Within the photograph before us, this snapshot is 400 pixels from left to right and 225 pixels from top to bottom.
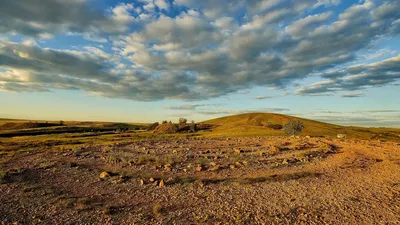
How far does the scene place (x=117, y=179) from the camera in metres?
18.2

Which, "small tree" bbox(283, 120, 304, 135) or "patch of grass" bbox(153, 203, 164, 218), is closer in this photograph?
"patch of grass" bbox(153, 203, 164, 218)

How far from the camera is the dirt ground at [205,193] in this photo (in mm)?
11742

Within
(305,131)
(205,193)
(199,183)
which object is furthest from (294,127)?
(205,193)

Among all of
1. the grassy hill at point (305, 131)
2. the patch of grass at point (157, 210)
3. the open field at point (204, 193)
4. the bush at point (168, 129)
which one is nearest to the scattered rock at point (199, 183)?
the open field at point (204, 193)

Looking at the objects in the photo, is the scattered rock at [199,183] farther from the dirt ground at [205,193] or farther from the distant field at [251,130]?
the distant field at [251,130]

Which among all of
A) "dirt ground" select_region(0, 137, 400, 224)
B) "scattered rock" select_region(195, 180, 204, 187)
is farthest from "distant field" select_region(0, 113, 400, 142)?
"scattered rock" select_region(195, 180, 204, 187)

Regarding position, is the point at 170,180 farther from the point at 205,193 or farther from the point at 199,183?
the point at 205,193

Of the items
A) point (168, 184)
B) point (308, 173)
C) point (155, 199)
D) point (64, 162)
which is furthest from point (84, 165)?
point (308, 173)

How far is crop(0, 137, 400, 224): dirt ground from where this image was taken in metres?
11.7

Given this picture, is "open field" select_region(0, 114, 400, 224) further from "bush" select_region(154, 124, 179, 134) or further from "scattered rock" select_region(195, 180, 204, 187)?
"bush" select_region(154, 124, 179, 134)

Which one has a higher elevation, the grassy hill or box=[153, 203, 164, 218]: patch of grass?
the grassy hill

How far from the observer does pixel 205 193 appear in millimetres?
15070

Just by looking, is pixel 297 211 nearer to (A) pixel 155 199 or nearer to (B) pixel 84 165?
(A) pixel 155 199

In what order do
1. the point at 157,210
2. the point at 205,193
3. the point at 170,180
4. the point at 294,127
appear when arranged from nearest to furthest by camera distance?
the point at 157,210
the point at 205,193
the point at 170,180
the point at 294,127
